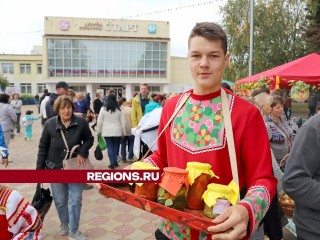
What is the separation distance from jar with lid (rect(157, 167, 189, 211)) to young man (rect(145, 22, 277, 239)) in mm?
176

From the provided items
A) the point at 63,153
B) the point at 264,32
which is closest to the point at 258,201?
the point at 63,153

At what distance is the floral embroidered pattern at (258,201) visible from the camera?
101 centimetres

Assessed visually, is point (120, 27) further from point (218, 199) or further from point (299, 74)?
point (218, 199)

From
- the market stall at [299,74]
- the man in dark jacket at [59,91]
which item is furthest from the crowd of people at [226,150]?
the market stall at [299,74]

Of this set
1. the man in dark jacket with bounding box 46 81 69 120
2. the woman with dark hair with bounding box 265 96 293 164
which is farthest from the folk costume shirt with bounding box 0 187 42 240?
the man in dark jacket with bounding box 46 81 69 120

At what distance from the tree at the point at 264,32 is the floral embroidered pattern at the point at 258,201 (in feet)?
63.3

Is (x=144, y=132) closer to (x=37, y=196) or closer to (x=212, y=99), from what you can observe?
(x=37, y=196)

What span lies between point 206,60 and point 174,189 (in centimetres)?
53

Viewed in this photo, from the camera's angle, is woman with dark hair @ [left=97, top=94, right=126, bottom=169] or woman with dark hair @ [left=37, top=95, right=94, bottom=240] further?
woman with dark hair @ [left=97, top=94, right=126, bottom=169]

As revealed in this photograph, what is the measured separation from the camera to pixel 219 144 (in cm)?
128

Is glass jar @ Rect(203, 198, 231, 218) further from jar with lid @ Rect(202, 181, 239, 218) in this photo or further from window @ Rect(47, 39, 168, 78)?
window @ Rect(47, 39, 168, 78)

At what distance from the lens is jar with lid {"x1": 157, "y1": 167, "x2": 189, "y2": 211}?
3.55ft

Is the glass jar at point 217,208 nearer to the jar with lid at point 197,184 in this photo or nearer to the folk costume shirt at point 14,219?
the jar with lid at point 197,184

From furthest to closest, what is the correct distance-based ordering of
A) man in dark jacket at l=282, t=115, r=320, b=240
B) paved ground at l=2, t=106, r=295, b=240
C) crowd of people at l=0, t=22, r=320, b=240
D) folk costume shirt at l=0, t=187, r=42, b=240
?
1. paved ground at l=2, t=106, r=295, b=240
2. folk costume shirt at l=0, t=187, r=42, b=240
3. man in dark jacket at l=282, t=115, r=320, b=240
4. crowd of people at l=0, t=22, r=320, b=240
